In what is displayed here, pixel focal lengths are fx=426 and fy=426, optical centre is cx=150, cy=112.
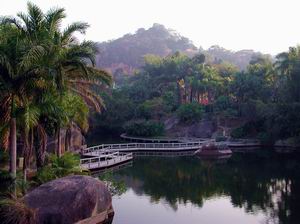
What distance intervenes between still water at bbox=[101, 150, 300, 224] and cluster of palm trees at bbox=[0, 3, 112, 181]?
233 inches

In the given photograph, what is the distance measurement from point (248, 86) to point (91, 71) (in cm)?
4511

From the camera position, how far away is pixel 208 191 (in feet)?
94.7

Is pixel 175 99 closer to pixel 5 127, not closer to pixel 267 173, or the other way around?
pixel 267 173

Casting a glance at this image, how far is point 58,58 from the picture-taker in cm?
1958

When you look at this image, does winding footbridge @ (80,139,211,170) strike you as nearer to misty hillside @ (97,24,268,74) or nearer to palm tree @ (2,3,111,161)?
palm tree @ (2,3,111,161)

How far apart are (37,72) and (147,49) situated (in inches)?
A: 4938

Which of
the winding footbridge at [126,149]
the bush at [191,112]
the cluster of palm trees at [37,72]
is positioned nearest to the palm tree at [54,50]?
the cluster of palm trees at [37,72]

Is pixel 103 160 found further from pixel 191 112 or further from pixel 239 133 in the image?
pixel 191 112

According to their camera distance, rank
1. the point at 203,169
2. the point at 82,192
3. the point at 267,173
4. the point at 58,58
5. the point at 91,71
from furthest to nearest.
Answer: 1. the point at 203,169
2. the point at 267,173
3. the point at 91,71
4. the point at 58,58
5. the point at 82,192

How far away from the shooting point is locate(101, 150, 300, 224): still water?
72.7 feet

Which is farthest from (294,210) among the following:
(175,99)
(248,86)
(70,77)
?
(175,99)

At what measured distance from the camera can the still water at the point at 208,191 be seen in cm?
2217

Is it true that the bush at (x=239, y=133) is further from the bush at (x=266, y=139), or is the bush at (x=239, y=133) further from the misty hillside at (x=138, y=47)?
the misty hillside at (x=138, y=47)

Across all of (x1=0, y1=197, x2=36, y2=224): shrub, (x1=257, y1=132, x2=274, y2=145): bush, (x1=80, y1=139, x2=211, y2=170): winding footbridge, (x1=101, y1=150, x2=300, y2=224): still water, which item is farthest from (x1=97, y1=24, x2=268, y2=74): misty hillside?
(x1=0, y1=197, x2=36, y2=224): shrub
